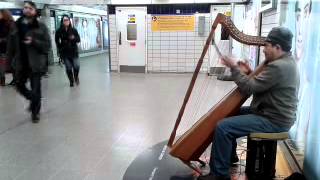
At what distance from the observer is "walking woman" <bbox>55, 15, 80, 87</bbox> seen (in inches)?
277

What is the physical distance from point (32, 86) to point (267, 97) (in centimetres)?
314

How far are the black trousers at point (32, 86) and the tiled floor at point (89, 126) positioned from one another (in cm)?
24

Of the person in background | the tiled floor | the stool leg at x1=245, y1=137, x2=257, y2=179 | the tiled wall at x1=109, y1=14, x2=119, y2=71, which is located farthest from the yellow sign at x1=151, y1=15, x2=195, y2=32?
the stool leg at x1=245, y1=137, x2=257, y2=179

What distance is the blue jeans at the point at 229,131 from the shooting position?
2.59 meters

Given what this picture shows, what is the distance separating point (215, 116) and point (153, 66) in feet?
22.8

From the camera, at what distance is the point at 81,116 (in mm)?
4848

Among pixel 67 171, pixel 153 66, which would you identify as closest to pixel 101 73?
pixel 153 66

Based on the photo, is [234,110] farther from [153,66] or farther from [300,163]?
[153,66]

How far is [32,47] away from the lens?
4.38 metres

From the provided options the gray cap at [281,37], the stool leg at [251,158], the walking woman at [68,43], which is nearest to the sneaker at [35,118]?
the walking woman at [68,43]

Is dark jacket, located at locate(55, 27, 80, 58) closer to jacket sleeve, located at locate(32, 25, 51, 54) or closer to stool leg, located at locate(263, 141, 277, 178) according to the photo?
jacket sleeve, located at locate(32, 25, 51, 54)

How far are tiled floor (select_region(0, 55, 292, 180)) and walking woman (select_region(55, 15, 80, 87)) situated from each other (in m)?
0.52

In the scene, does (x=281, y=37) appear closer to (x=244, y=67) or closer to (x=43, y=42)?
(x=244, y=67)

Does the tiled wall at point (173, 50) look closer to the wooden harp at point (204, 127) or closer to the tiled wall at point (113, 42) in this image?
the tiled wall at point (113, 42)
